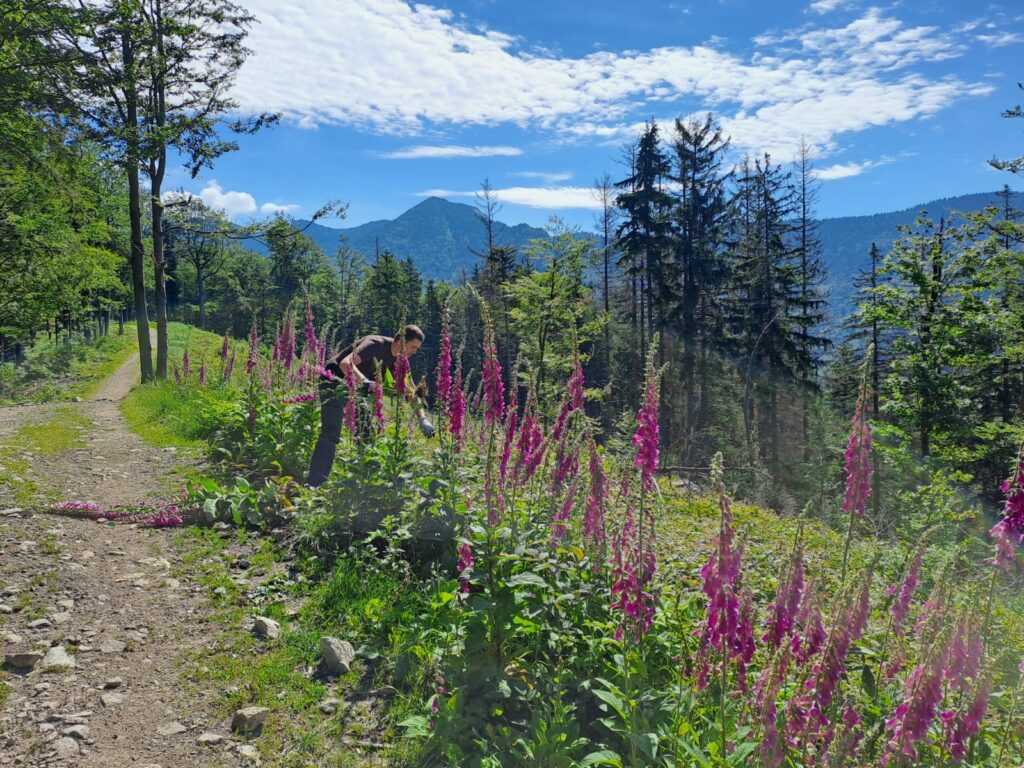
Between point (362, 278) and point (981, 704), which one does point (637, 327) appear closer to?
point (981, 704)

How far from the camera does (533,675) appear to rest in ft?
12.9

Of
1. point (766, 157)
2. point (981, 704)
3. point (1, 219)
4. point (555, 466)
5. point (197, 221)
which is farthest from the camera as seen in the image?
point (766, 157)

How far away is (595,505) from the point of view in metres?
3.99

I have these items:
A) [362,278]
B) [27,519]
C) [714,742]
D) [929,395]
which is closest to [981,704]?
[714,742]

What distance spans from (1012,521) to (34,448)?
12897mm

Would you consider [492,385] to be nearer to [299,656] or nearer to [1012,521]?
[299,656]

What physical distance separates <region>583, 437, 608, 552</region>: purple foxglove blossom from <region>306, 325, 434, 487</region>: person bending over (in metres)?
3.51

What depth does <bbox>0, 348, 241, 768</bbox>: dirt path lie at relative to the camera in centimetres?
352

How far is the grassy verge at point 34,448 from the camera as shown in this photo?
754 cm

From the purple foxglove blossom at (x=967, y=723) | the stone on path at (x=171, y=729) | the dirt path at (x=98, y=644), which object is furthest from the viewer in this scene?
the stone on path at (x=171, y=729)

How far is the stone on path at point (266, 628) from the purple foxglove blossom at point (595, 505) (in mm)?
2886

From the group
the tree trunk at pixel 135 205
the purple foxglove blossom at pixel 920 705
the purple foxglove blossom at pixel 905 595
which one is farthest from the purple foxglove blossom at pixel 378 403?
the tree trunk at pixel 135 205

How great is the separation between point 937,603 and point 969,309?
871 inches

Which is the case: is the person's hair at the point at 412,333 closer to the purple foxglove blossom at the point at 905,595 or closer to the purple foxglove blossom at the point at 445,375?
the purple foxglove blossom at the point at 445,375
